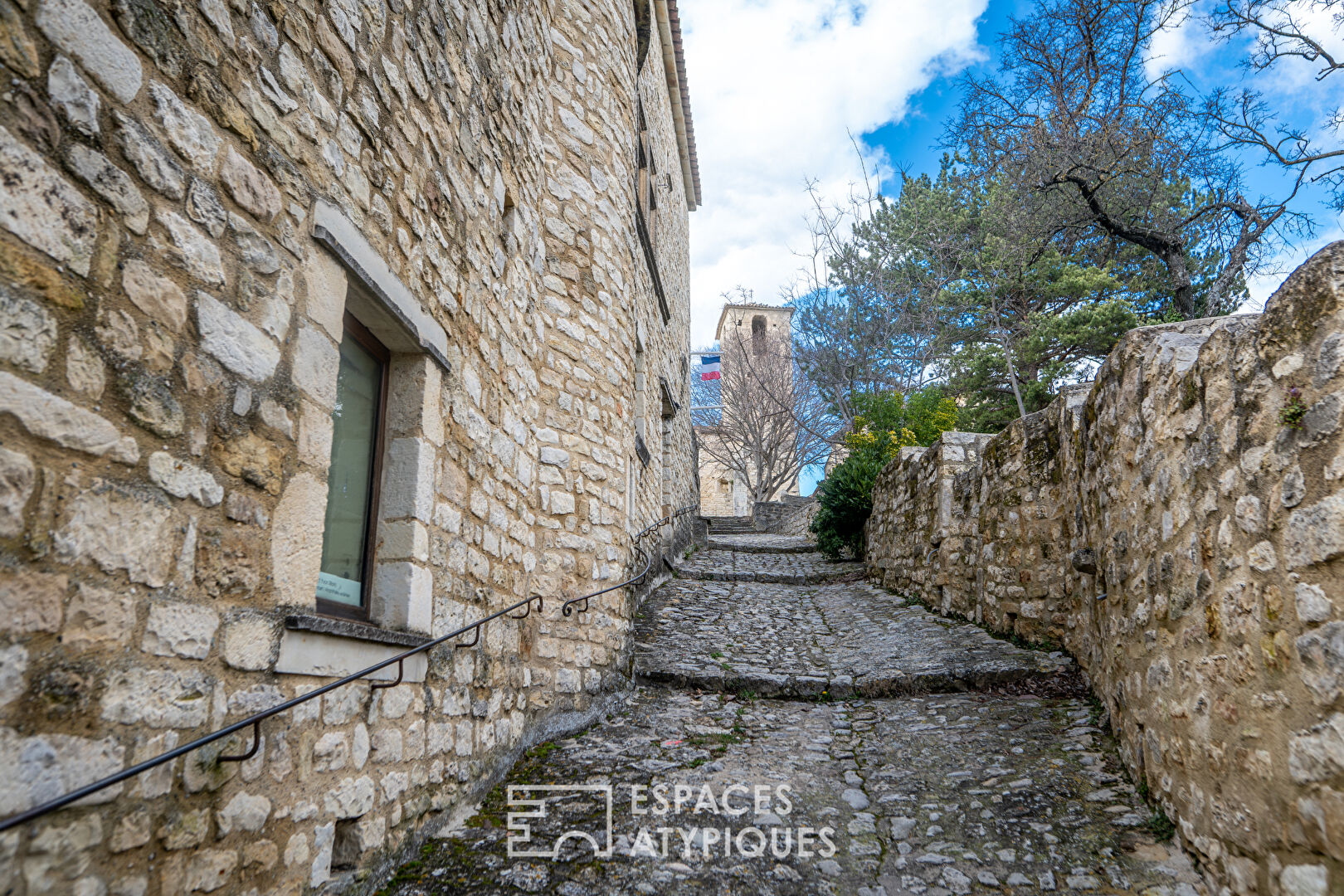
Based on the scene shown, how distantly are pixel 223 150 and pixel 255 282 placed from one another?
12.6 inches

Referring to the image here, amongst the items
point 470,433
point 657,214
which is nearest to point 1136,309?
point 657,214

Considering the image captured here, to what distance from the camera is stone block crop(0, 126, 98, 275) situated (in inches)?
54.5

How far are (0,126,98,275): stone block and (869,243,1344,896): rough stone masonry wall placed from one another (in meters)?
2.71

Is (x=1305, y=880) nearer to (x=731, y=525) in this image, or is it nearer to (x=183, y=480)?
(x=183, y=480)

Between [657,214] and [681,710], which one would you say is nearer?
[681,710]

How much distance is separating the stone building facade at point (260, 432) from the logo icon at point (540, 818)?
20cm

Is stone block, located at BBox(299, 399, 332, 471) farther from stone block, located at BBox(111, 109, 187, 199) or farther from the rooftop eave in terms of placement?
the rooftop eave

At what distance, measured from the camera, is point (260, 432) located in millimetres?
2025

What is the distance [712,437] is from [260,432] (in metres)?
21.0

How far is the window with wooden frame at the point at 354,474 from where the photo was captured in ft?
8.53

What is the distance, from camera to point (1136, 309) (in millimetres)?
12602

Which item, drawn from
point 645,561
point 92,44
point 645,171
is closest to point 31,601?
point 92,44

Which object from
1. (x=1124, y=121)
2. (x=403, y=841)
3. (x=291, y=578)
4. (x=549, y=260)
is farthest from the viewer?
(x=1124, y=121)

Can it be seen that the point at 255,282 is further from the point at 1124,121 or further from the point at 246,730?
the point at 1124,121
